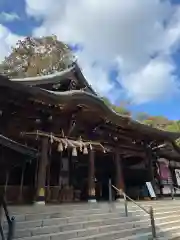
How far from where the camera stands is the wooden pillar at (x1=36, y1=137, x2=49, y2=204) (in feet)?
31.2

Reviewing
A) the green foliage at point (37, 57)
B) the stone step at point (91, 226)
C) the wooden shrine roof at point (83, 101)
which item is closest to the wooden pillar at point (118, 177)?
the wooden shrine roof at point (83, 101)

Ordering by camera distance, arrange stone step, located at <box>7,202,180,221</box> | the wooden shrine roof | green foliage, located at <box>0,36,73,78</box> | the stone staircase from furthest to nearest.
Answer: green foliage, located at <box>0,36,73,78</box>, the wooden shrine roof, stone step, located at <box>7,202,180,221</box>, the stone staircase

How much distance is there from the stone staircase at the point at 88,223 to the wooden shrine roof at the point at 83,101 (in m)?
3.92

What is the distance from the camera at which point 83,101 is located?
36.1 feet

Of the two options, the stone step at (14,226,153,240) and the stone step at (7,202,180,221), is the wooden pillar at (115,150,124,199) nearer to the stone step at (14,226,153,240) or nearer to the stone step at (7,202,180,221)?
the stone step at (7,202,180,221)

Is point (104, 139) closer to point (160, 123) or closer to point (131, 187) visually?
point (131, 187)

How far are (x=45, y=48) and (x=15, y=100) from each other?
19.6 m

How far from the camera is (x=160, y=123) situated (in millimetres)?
45344

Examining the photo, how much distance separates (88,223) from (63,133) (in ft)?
14.6

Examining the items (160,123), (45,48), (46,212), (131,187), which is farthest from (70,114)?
(160,123)

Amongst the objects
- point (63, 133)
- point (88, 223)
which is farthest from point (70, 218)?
point (63, 133)

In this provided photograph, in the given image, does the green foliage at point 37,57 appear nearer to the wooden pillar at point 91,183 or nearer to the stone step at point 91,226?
the wooden pillar at point 91,183

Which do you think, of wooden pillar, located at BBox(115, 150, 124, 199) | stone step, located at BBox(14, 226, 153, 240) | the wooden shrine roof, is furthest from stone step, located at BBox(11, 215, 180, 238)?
the wooden shrine roof

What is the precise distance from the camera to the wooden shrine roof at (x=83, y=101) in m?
8.84
